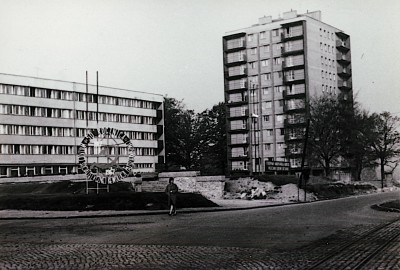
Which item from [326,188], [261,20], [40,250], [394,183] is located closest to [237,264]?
[40,250]

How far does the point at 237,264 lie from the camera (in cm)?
1033

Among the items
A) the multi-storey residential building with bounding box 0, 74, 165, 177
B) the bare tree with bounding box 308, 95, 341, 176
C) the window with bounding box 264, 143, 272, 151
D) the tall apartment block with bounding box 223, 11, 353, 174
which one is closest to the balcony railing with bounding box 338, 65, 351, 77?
the tall apartment block with bounding box 223, 11, 353, 174

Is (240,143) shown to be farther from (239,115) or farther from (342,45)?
(342,45)

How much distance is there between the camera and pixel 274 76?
8925 cm

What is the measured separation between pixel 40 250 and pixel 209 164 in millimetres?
82751

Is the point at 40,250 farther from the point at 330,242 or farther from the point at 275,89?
the point at 275,89

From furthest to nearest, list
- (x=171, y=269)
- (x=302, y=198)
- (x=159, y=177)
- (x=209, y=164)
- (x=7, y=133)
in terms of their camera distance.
A: (x=209, y=164) < (x=7, y=133) < (x=159, y=177) < (x=302, y=198) < (x=171, y=269)

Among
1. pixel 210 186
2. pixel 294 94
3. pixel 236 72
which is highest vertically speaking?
pixel 236 72

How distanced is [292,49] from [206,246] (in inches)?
2991

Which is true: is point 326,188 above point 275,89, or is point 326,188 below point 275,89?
below

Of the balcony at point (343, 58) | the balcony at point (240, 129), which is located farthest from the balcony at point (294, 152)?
the balcony at point (343, 58)

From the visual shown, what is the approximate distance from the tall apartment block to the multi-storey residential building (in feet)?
Result: 53.1

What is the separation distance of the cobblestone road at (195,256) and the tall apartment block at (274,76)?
227 feet

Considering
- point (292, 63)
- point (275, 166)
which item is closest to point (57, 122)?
point (292, 63)
